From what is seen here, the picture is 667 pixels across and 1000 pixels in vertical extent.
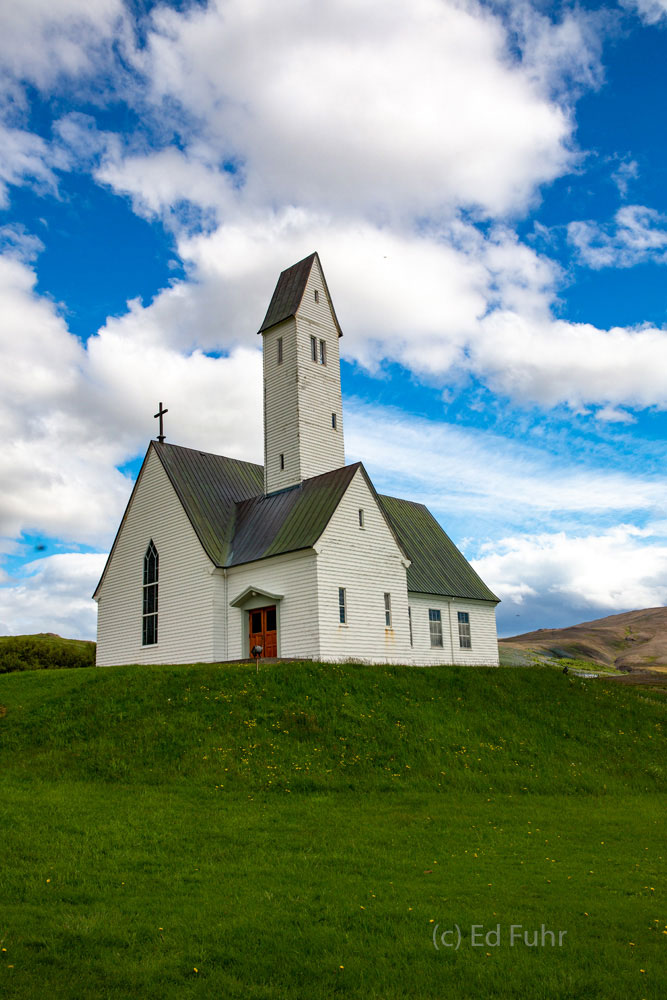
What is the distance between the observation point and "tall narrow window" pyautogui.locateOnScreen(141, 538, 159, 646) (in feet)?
106

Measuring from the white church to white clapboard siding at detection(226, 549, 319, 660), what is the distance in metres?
0.05

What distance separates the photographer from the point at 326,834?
45.2 ft

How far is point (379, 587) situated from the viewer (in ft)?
98.6

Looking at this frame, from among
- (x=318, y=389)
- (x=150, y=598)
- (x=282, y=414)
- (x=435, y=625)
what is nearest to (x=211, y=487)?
(x=282, y=414)

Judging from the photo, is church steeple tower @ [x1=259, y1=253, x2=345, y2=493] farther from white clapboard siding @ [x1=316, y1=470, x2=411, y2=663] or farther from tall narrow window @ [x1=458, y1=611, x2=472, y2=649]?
tall narrow window @ [x1=458, y1=611, x2=472, y2=649]

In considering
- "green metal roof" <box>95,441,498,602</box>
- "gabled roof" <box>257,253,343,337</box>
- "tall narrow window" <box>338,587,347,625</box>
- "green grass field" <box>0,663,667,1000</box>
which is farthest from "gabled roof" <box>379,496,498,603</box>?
"gabled roof" <box>257,253,343,337</box>

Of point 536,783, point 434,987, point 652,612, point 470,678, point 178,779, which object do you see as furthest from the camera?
point 652,612

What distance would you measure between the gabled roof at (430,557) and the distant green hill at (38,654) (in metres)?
17.2

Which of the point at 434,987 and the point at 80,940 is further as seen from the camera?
the point at 80,940

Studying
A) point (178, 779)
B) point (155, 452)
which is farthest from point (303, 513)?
point (178, 779)

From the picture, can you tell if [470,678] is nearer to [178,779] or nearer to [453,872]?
[178,779]

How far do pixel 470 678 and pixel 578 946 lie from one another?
17.7m

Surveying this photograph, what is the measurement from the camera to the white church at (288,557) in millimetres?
28703

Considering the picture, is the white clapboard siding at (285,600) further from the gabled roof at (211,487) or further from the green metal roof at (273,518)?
the gabled roof at (211,487)
